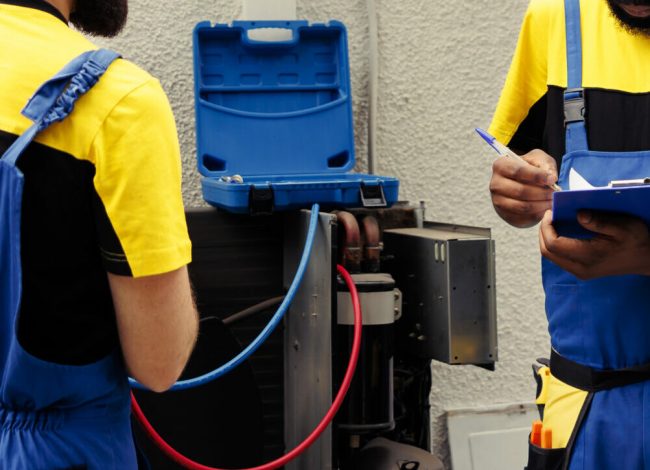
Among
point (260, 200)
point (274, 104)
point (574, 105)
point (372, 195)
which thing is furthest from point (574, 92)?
point (274, 104)

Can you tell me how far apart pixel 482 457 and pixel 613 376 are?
1.74 m

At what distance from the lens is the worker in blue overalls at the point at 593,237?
158 cm

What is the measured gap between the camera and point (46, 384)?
4.72 ft

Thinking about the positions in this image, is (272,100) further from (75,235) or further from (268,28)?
(75,235)

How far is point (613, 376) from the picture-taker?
5.41 feet

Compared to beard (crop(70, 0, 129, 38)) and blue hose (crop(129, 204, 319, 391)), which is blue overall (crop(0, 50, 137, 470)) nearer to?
beard (crop(70, 0, 129, 38))

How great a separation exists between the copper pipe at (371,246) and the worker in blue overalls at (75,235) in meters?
1.07

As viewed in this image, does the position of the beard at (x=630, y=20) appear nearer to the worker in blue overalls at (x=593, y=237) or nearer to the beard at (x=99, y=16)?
the worker in blue overalls at (x=593, y=237)

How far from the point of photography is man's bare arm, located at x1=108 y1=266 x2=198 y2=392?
1.46 m

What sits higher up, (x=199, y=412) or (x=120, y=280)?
(x=120, y=280)

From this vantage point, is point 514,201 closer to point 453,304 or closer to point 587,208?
point 587,208

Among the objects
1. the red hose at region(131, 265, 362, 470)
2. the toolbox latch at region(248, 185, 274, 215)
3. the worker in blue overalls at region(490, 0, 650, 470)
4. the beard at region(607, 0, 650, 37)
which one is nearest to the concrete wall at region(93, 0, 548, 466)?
the toolbox latch at region(248, 185, 274, 215)

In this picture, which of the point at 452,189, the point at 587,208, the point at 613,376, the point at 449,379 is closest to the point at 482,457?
the point at 449,379

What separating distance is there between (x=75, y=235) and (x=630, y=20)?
1102mm
